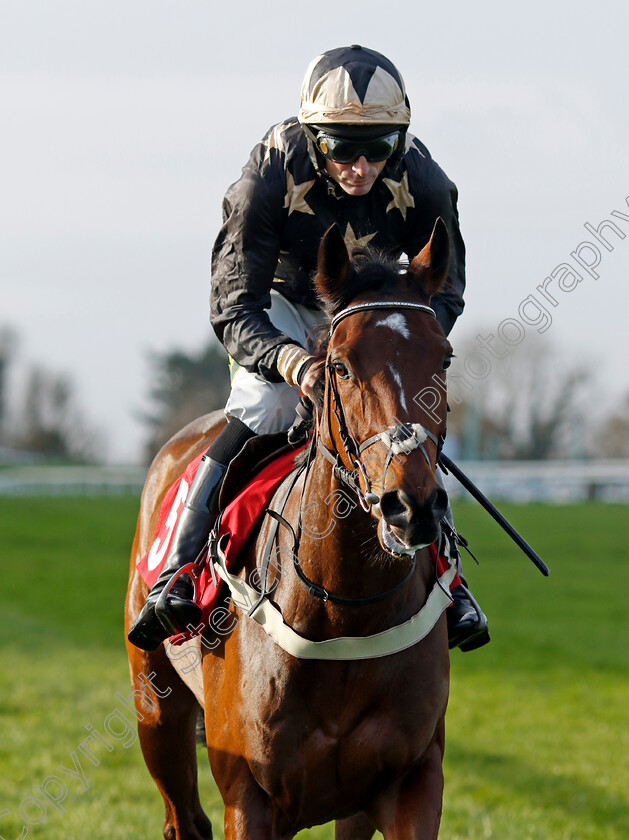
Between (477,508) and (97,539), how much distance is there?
10726 millimetres

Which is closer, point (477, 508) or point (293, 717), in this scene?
point (293, 717)

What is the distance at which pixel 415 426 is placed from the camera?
3.07 meters

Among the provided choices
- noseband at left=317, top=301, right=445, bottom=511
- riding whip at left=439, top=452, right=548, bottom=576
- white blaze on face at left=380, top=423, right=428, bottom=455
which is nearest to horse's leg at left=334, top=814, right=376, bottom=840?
riding whip at left=439, top=452, right=548, bottom=576

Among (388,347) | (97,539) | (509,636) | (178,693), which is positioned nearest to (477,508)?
(97,539)

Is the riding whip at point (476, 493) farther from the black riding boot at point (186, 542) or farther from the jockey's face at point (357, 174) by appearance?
the jockey's face at point (357, 174)

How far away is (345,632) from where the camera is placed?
365cm

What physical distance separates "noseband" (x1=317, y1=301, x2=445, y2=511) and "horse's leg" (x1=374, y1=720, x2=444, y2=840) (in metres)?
1.14

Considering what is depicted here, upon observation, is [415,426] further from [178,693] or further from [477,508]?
[477,508]

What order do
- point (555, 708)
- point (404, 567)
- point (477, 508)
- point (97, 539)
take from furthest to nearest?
point (477, 508) → point (97, 539) → point (555, 708) → point (404, 567)

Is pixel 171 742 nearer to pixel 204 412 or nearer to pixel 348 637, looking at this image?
pixel 348 637

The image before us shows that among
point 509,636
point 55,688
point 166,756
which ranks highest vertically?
point 166,756

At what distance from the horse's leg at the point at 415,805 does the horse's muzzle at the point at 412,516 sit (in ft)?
3.87

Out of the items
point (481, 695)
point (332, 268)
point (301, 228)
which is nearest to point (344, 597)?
point (332, 268)

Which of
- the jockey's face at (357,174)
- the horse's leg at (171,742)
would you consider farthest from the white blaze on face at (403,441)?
the horse's leg at (171,742)
